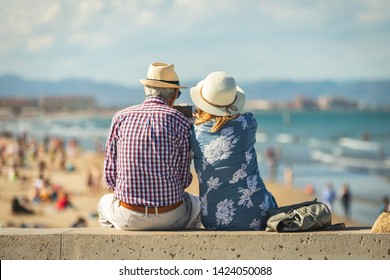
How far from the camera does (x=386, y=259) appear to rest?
3877mm

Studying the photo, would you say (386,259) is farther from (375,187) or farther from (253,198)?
(375,187)

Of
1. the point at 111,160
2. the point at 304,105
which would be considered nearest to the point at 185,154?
the point at 111,160

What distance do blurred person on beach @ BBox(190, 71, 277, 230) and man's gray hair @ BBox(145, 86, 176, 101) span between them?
17 centimetres

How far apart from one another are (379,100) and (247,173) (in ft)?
654

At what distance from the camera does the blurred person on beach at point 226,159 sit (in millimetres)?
4156

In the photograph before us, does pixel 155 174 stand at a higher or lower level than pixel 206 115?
lower

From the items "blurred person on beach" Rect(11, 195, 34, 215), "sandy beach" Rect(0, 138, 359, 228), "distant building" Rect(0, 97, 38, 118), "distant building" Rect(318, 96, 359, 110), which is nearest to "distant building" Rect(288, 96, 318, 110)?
"distant building" Rect(318, 96, 359, 110)

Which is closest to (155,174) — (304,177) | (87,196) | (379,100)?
(87,196)

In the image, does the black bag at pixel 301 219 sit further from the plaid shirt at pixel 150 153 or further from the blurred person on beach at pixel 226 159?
the plaid shirt at pixel 150 153

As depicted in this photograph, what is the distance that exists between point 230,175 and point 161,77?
28.4 inches

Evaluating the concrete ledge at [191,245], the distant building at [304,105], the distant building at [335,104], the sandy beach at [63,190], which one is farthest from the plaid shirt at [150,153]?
the distant building at [335,104]

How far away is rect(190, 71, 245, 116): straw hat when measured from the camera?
418 centimetres

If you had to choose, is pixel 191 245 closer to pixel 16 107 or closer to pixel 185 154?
pixel 185 154

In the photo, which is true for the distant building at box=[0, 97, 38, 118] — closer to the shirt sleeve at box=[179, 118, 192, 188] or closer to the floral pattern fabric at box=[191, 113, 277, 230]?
the shirt sleeve at box=[179, 118, 192, 188]
